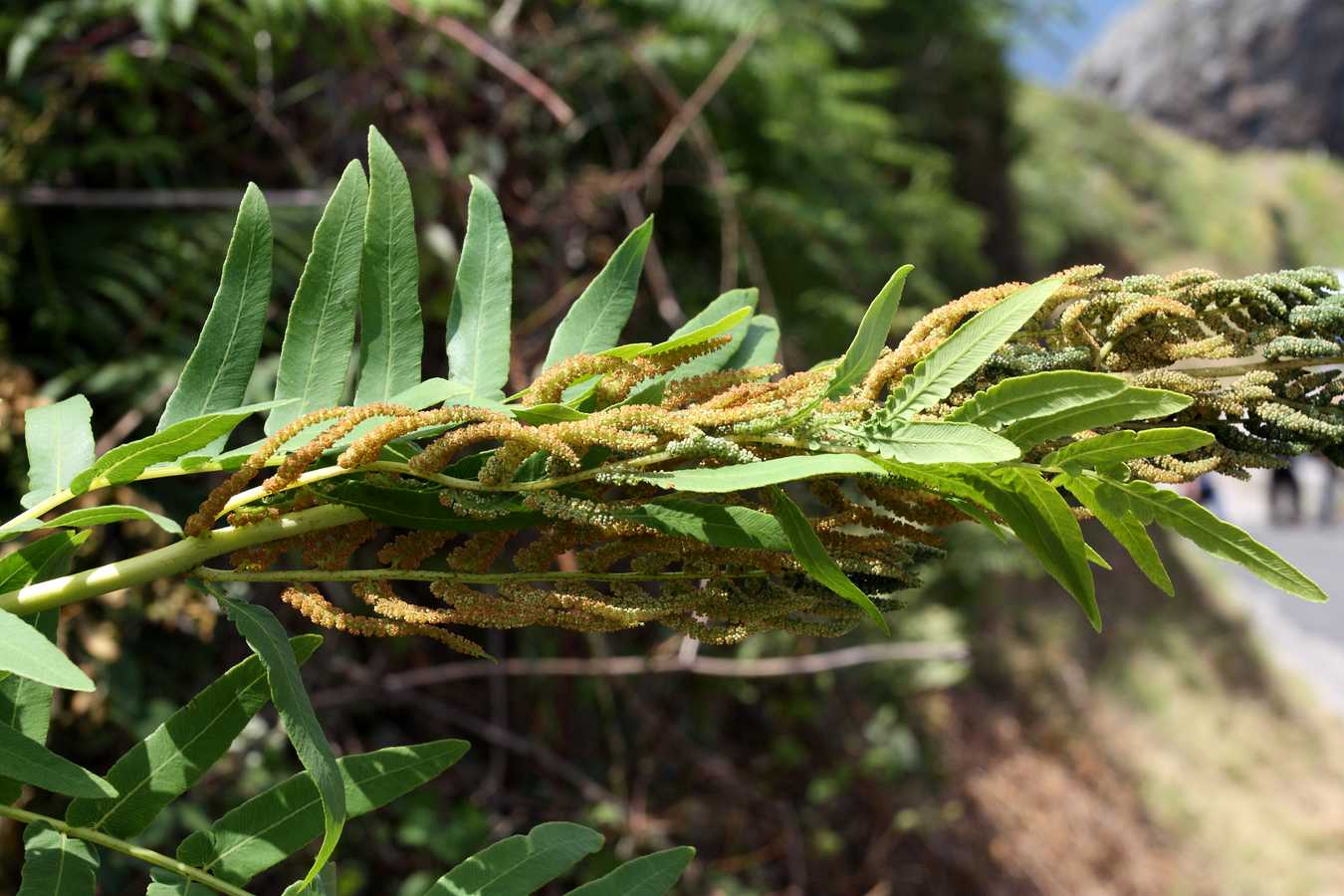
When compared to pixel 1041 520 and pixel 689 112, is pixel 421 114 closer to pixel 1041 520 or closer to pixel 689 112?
pixel 689 112

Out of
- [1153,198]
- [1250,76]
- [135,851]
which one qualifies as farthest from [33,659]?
[1250,76]

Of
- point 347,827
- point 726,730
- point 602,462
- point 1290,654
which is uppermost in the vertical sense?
point 602,462

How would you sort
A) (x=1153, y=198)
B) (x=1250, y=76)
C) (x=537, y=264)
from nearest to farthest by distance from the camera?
1. (x=537, y=264)
2. (x=1153, y=198)
3. (x=1250, y=76)

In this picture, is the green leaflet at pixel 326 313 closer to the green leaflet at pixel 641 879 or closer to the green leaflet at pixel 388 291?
the green leaflet at pixel 388 291

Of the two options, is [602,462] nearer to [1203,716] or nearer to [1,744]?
[1,744]

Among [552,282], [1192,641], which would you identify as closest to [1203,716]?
[1192,641]
